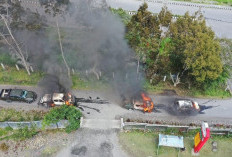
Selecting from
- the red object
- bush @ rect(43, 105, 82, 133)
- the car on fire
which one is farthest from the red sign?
the car on fire

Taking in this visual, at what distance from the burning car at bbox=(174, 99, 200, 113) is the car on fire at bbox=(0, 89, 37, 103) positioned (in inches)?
656

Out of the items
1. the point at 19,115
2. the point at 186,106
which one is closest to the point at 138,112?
the point at 186,106

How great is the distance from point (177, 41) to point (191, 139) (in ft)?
36.2

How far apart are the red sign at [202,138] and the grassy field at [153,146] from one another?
1055 mm

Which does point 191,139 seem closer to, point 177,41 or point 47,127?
point 177,41

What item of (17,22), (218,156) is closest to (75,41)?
(17,22)

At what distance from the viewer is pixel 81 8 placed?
35.4m

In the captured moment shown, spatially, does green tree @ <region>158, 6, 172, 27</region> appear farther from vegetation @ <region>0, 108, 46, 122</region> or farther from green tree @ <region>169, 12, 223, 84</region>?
vegetation @ <region>0, 108, 46, 122</region>

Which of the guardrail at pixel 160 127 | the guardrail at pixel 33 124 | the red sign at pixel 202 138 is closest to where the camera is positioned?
the red sign at pixel 202 138

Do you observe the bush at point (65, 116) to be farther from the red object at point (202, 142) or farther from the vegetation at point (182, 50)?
the red object at point (202, 142)

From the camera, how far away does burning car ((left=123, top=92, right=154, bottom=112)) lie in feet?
91.3

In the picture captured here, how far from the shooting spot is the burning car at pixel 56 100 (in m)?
27.5

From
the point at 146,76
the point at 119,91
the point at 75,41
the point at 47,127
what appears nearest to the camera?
the point at 47,127

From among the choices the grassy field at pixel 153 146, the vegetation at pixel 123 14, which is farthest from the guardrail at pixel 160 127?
the vegetation at pixel 123 14
